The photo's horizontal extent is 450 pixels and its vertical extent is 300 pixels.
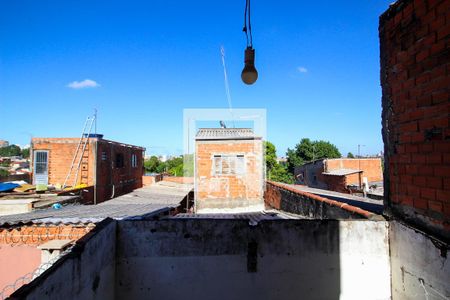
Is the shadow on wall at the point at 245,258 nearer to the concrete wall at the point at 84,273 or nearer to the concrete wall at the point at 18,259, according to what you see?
the concrete wall at the point at 84,273

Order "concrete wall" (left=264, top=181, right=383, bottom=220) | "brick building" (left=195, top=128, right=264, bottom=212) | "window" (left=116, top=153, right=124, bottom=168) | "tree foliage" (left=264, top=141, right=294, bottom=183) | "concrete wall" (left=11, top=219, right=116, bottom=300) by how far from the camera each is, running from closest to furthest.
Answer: "concrete wall" (left=11, top=219, right=116, bottom=300) < "concrete wall" (left=264, top=181, right=383, bottom=220) < "brick building" (left=195, top=128, right=264, bottom=212) < "window" (left=116, top=153, right=124, bottom=168) < "tree foliage" (left=264, top=141, right=294, bottom=183)

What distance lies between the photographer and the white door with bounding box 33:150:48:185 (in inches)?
584

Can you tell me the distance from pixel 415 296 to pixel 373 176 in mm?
22912

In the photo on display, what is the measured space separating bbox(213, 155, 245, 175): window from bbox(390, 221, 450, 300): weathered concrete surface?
898 cm

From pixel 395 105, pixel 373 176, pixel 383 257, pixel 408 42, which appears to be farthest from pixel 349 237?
pixel 373 176

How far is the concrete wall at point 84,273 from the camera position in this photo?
2.14m

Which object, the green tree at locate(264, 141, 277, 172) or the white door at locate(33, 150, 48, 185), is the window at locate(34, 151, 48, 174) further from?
the green tree at locate(264, 141, 277, 172)

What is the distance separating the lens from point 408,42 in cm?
309

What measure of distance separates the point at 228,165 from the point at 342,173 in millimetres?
11459

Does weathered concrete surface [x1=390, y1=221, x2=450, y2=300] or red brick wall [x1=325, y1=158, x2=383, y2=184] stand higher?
red brick wall [x1=325, y1=158, x2=383, y2=184]

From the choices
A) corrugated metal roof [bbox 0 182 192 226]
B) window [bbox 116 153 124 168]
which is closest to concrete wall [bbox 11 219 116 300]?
corrugated metal roof [bbox 0 182 192 226]

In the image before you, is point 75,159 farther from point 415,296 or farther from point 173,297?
point 415,296

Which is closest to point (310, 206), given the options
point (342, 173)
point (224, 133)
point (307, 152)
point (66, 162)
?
point (224, 133)

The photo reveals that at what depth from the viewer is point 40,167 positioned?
1495 cm
